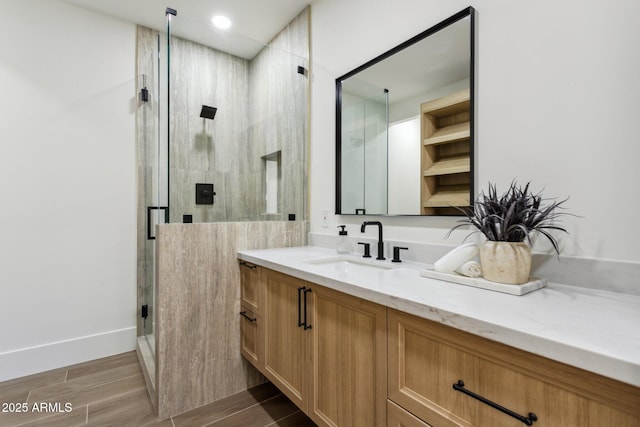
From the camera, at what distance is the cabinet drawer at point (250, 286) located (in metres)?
1.65

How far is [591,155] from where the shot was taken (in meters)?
0.96

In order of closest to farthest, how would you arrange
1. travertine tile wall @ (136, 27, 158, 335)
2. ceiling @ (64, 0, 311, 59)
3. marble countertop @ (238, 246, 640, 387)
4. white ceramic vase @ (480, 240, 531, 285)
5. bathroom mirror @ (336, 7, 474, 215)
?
marble countertop @ (238, 246, 640, 387) → white ceramic vase @ (480, 240, 531, 285) → bathroom mirror @ (336, 7, 474, 215) → ceiling @ (64, 0, 311, 59) → travertine tile wall @ (136, 27, 158, 335)

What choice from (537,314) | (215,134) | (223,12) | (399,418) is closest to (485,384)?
(537,314)

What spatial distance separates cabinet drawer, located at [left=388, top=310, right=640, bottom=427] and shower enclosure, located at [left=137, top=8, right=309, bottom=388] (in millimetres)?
1350

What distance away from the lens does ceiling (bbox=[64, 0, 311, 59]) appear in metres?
2.14

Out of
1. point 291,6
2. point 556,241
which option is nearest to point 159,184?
point 291,6

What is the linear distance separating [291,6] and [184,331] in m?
2.35

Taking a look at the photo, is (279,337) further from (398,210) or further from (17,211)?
(17,211)

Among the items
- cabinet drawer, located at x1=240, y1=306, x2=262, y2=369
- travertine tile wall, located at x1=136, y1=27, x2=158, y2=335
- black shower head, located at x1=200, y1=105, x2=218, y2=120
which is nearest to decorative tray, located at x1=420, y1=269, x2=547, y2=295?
cabinet drawer, located at x1=240, y1=306, x2=262, y2=369

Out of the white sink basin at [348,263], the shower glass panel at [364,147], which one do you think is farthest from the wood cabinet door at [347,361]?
the shower glass panel at [364,147]

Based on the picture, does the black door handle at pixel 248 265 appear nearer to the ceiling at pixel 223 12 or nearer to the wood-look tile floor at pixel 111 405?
the wood-look tile floor at pixel 111 405

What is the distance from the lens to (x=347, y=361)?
107 centimetres

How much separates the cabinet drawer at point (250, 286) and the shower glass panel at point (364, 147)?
0.68 metres

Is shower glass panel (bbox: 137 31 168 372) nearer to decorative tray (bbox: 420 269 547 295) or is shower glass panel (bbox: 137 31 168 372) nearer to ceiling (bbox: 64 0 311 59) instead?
ceiling (bbox: 64 0 311 59)
